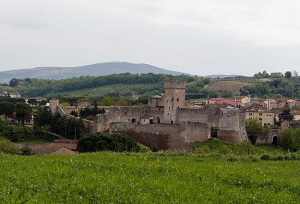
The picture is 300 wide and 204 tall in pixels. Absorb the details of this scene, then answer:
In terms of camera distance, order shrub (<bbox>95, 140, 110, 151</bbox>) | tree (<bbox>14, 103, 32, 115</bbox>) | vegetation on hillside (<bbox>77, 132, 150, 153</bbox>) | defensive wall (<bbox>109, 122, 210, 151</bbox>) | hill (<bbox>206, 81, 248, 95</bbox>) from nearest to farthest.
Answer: vegetation on hillside (<bbox>77, 132, 150, 153</bbox>), shrub (<bbox>95, 140, 110, 151</bbox>), defensive wall (<bbox>109, 122, 210, 151</bbox>), tree (<bbox>14, 103, 32, 115</bbox>), hill (<bbox>206, 81, 248, 95</bbox>)

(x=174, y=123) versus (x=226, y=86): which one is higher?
(x=226, y=86)

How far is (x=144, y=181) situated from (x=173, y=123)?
41.0 m

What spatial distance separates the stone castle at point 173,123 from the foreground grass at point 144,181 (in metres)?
30.6

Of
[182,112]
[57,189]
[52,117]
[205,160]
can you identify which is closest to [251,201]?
[57,189]

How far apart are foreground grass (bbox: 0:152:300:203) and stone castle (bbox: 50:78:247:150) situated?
101ft

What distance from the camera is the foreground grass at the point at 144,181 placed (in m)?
11.6

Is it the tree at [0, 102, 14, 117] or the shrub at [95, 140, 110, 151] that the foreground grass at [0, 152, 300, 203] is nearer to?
the shrub at [95, 140, 110, 151]

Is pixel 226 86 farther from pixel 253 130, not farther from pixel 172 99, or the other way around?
pixel 172 99

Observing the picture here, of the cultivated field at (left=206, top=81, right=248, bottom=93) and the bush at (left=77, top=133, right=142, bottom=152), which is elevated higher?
the cultivated field at (left=206, top=81, right=248, bottom=93)

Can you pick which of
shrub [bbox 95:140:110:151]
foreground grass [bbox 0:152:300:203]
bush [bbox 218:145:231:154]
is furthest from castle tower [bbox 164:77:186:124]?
foreground grass [bbox 0:152:300:203]

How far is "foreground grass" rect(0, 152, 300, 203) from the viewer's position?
11625 mm

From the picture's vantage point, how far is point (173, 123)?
54375 millimetres

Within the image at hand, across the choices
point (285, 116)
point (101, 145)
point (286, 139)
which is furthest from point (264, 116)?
point (101, 145)

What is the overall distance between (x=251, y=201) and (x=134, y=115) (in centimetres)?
4789
